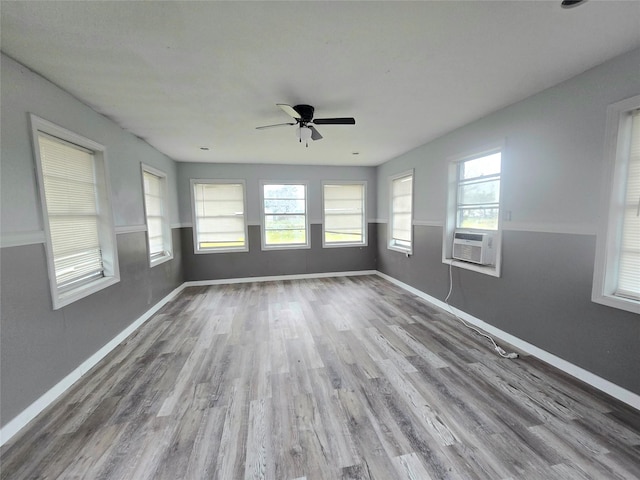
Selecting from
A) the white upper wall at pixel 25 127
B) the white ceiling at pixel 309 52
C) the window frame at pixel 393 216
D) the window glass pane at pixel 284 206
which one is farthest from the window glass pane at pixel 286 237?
the white upper wall at pixel 25 127

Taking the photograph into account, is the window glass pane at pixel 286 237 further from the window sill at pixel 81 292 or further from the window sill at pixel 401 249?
the window sill at pixel 81 292

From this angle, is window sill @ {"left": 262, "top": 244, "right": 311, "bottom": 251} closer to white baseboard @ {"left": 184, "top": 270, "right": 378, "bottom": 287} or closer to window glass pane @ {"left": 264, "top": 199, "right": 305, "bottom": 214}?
white baseboard @ {"left": 184, "top": 270, "right": 378, "bottom": 287}

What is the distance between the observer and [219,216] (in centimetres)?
555

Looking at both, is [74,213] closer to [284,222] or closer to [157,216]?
[157,216]

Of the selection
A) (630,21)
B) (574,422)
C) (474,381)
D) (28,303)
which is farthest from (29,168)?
(574,422)

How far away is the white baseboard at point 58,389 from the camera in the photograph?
1696 mm

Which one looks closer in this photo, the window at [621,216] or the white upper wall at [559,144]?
the window at [621,216]

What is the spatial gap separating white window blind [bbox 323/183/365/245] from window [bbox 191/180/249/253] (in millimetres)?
1873

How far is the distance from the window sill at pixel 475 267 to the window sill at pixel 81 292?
4.26m

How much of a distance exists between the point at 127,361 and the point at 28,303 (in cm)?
107

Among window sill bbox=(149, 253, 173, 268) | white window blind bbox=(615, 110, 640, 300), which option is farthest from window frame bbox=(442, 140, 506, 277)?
window sill bbox=(149, 253, 173, 268)

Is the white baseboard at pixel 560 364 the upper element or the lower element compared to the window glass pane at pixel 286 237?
lower

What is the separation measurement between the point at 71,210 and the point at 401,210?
4.87m

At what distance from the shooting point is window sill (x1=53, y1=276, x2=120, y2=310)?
213 centimetres
